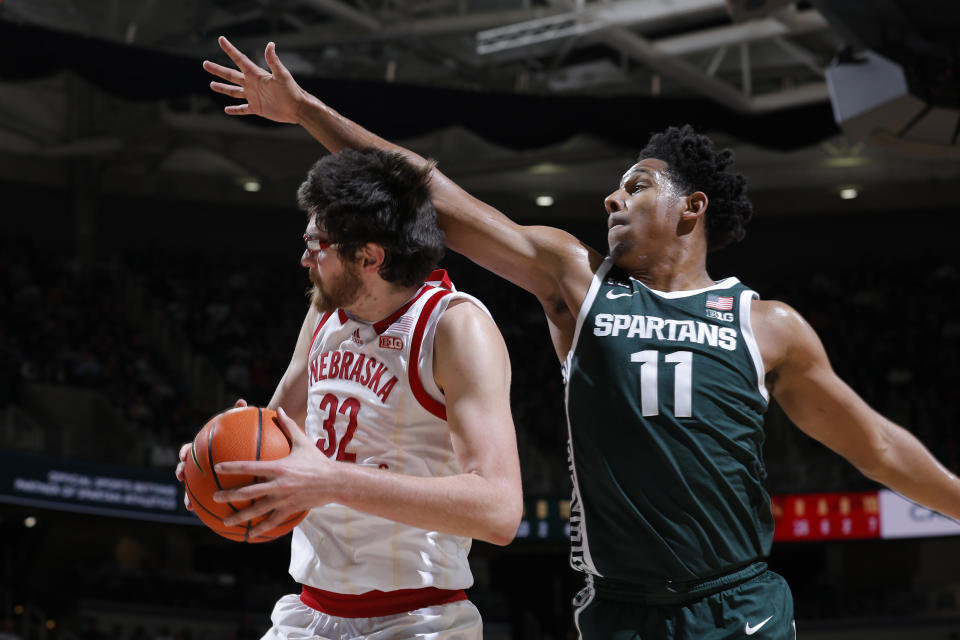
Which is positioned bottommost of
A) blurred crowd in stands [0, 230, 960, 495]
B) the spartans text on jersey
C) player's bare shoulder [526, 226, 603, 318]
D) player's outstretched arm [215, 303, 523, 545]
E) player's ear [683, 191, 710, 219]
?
player's outstretched arm [215, 303, 523, 545]

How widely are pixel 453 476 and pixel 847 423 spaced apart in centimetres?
152

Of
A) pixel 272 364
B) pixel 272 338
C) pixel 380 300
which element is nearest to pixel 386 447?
pixel 380 300

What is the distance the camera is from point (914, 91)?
8.58 m

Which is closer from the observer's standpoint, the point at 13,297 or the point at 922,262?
the point at 13,297

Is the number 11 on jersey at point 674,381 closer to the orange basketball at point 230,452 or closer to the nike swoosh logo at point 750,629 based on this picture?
the nike swoosh logo at point 750,629

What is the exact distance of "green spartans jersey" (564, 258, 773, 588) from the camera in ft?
10.2

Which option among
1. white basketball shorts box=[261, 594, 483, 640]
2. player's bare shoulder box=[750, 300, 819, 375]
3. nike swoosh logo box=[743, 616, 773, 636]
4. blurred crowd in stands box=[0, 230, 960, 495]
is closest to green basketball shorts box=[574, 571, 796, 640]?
nike swoosh logo box=[743, 616, 773, 636]

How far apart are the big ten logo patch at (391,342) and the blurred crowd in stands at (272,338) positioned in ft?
41.3

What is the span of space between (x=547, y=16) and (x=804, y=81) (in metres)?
5.48

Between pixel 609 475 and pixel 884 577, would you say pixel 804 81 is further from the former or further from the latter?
pixel 609 475

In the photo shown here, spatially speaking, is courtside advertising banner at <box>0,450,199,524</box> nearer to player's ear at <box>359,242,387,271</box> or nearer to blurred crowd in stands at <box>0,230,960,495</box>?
blurred crowd in stands at <box>0,230,960,495</box>

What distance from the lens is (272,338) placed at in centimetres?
2034

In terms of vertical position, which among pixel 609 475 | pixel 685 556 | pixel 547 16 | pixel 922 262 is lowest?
pixel 685 556

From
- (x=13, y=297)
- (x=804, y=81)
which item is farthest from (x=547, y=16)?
(x=13, y=297)
